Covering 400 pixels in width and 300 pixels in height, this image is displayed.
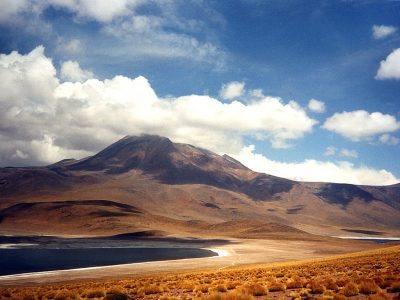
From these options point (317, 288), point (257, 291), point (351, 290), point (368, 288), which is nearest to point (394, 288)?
point (368, 288)

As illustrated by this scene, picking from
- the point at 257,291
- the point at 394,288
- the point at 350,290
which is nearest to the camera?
the point at 394,288

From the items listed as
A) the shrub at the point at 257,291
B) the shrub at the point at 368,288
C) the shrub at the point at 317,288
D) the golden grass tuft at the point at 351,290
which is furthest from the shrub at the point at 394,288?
the shrub at the point at 257,291

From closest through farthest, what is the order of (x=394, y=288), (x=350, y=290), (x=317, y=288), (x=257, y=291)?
(x=394, y=288)
(x=350, y=290)
(x=317, y=288)
(x=257, y=291)

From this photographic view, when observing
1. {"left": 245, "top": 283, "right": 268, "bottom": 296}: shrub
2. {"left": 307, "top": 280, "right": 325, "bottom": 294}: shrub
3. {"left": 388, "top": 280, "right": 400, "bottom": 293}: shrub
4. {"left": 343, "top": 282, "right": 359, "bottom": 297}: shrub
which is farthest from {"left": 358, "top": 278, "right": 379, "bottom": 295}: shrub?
{"left": 245, "top": 283, "right": 268, "bottom": 296}: shrub

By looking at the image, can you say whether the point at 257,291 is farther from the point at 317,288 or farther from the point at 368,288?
the point at 368,288

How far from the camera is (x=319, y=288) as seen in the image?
1670 centimetres

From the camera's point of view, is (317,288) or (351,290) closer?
(351,290)

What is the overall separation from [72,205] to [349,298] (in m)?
194

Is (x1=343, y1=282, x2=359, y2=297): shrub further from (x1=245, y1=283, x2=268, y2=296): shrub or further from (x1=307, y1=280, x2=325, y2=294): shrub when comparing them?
(x1=245, y1=283, x2=268, y2=296): shrub

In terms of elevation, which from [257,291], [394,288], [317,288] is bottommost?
[257,291]

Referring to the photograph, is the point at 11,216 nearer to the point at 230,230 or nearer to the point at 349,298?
the point at 230,230

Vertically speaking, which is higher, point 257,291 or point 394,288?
point 394,288

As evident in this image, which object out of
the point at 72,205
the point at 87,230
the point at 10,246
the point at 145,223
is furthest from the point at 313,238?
the point at 72,205

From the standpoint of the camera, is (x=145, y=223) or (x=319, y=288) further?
(x=145, y=223)
